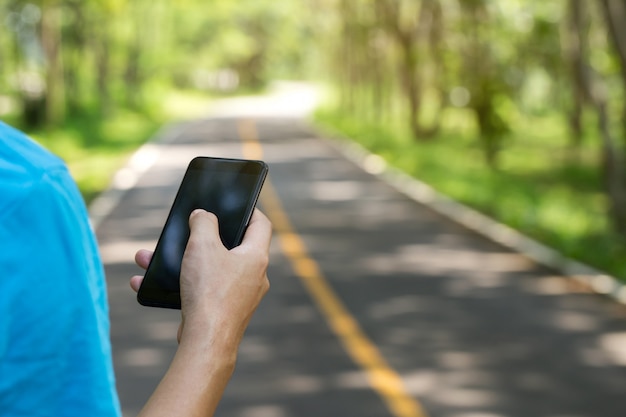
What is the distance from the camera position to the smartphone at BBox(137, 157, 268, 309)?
1.67 m

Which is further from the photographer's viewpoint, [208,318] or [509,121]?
[509,121]

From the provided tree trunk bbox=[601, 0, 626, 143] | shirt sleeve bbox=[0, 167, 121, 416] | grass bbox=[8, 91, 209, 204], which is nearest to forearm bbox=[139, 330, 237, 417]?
shirt sleeve bbox=[0, 167, 121, 416]

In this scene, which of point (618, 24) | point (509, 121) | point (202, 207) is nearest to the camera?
point (202, 207)

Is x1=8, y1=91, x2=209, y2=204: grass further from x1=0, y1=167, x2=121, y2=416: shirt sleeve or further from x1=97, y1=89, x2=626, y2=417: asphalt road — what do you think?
x1=0, y1=167, x2=121, y2=416: shirt sleeve

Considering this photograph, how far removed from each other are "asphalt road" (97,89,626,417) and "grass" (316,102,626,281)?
40.9 inches

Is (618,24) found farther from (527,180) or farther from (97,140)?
(97,140)

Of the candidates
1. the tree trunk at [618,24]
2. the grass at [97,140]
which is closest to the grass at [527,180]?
the tree trunk at [618,24]

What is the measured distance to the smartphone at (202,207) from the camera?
1.67 meters

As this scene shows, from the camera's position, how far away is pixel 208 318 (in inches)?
59.0

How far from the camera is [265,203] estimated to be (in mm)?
21469

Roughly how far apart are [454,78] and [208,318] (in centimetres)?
4231

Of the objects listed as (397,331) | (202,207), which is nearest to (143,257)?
(202,207)

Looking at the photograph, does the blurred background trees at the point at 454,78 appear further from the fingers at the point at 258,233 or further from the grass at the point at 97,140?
the fingers at the point at 258,233

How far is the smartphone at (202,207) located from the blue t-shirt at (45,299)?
0.12 m
